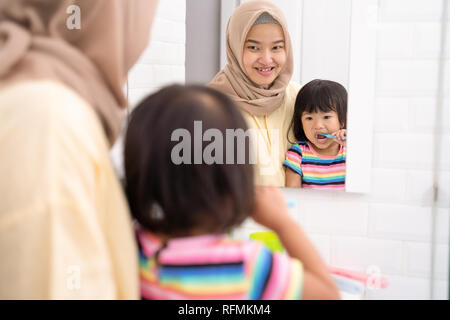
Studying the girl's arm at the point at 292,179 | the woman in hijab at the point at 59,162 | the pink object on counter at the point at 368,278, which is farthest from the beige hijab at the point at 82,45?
the pink object on counter at the point at 368,278

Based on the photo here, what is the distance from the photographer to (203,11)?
111cm

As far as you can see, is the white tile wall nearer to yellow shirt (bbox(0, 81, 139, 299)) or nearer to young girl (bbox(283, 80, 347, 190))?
young girl (bbox(283, 80, 347, 190))

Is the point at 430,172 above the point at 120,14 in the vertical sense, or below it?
below

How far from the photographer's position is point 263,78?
1.07 m

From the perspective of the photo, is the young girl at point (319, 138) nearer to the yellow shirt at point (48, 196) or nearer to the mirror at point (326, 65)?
the mirror at point (326, 65)

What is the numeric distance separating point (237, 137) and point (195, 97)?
0.32ft

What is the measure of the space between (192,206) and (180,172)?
0.04 metres

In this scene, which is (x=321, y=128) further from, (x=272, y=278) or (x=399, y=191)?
(x=272, y=278)

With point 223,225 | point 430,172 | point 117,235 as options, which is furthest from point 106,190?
point 430,172

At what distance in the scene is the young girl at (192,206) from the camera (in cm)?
55

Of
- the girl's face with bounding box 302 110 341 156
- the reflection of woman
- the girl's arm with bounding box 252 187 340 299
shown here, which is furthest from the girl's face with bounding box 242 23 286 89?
the girl's arm with bounding box 252 187 340 299
